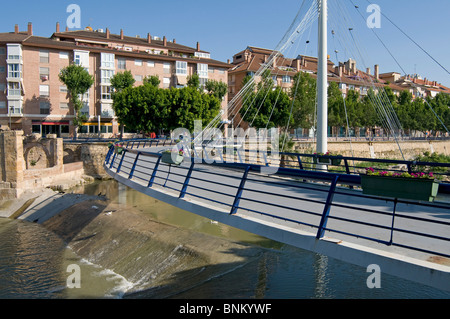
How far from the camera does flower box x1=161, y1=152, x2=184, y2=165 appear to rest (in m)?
9.20

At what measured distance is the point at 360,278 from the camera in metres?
9.21

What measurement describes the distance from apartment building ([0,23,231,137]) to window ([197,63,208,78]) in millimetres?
58

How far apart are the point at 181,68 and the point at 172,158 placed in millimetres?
47413

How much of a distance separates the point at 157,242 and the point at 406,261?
9.92 metres

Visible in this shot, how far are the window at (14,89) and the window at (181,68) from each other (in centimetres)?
2069

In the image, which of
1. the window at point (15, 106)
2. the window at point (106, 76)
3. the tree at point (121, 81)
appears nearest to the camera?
the window at point (15, 106)

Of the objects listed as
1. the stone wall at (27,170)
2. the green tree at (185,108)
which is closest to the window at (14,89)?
the stone wall at (27,170)

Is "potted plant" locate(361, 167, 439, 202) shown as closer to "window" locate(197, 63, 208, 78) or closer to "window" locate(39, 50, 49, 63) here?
"window" locate(39, 50, 49, 63)

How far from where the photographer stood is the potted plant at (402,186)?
415 centimetres

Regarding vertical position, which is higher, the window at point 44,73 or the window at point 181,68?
the window at point 181,68

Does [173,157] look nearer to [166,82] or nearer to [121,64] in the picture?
[121,64]

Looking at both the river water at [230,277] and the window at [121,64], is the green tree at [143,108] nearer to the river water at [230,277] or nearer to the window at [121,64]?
the window at [121,64]
